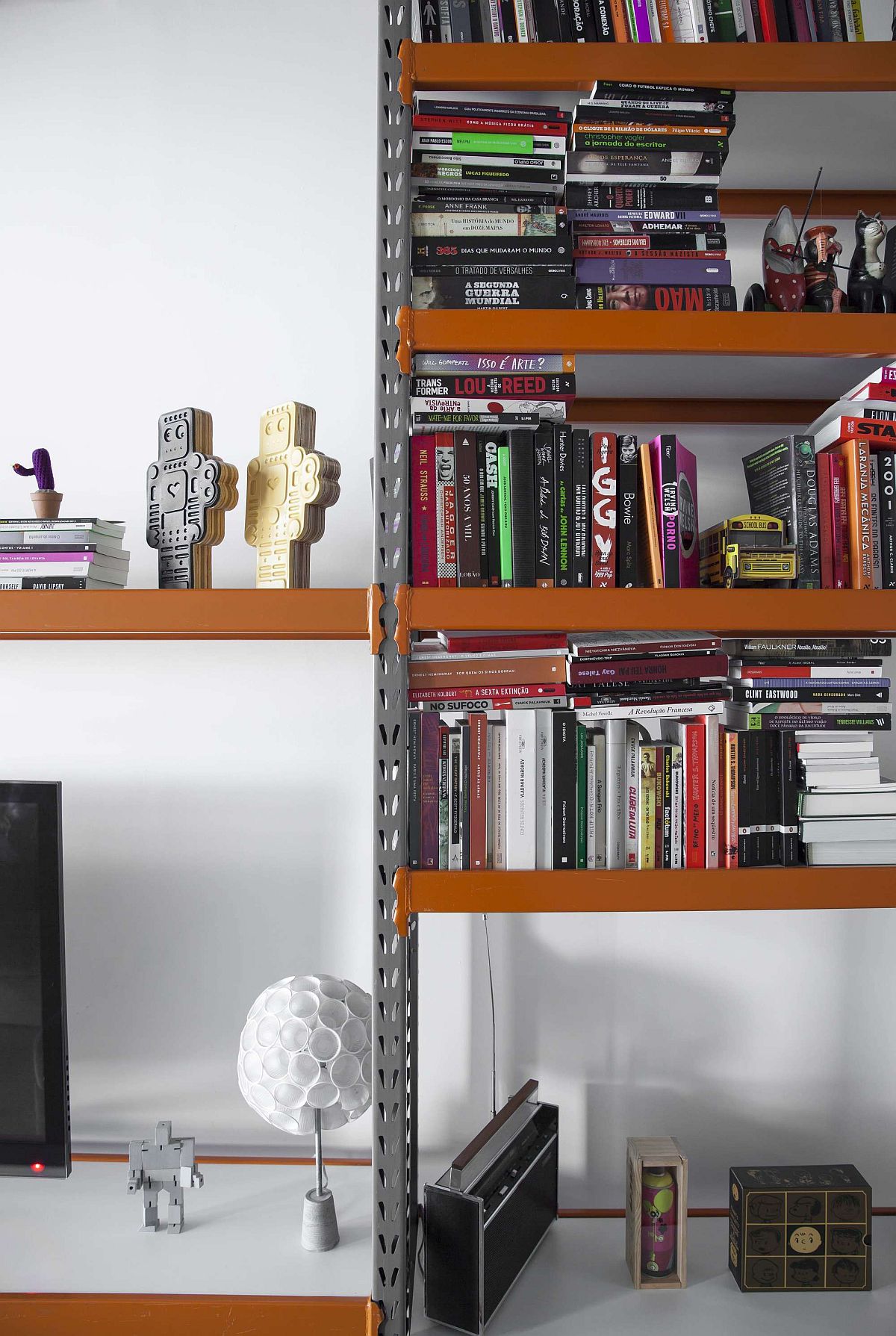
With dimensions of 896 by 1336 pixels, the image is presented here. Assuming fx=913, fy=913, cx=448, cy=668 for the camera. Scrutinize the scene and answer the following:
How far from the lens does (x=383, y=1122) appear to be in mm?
1118

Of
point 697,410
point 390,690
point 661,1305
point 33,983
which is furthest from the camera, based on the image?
point 697,410

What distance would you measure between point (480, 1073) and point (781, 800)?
743 millimetres

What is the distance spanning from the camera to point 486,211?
118 cm

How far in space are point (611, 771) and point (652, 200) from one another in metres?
0.75

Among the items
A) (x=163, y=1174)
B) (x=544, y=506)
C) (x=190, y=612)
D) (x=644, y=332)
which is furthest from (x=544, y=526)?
(x=163, y=1174)

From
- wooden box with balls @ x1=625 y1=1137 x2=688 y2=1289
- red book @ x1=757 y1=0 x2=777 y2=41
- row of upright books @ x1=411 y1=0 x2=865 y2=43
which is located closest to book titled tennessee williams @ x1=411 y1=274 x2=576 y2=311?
row of upright books @ x1=411 y1=0 x2=865 y2=43

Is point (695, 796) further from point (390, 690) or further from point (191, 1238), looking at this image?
point (191, 1238)

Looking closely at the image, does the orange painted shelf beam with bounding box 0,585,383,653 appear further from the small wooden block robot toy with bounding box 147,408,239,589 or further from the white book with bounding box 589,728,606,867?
the white book with bounding box 589,728,606,867

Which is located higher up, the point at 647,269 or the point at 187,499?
the point at 647,269

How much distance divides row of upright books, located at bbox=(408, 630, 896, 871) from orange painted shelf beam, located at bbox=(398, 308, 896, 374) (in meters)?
0.37

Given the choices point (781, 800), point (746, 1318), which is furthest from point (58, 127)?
point (746, 1318)

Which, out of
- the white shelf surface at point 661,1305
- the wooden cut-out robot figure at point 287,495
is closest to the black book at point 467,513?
the wooden cut-out robot figure at point 287,495

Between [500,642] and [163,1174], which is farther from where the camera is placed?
[163,1174]

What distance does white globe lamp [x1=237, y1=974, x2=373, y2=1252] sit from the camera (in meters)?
1.24
